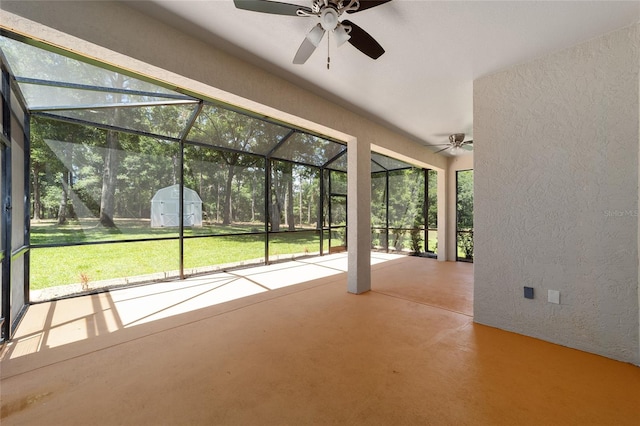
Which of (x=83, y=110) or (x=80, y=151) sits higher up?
(x=83, y=110)

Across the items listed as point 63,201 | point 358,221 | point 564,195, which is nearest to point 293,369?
point 358,221

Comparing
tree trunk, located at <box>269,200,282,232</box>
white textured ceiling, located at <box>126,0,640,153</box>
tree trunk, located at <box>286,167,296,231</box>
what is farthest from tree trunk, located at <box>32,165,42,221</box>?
tree trunk, located at <box>286,167,296,231</box>

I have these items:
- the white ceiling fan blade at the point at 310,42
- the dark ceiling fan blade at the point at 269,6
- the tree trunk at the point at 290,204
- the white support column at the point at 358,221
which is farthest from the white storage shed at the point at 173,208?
the dark ceiling fan blade at the point at 269,6

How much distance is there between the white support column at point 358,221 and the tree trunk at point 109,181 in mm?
3770

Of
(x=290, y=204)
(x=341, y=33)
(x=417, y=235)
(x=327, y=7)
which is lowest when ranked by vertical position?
(x=417, y=235)

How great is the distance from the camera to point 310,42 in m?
2.02

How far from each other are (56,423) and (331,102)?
13.2 feet

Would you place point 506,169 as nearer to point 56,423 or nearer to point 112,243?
point 56,423

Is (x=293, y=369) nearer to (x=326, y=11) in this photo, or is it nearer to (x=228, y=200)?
(x=326, y=11)

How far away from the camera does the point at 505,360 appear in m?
2.26

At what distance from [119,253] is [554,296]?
595cm

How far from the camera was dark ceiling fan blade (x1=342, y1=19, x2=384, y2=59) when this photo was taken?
1.93m

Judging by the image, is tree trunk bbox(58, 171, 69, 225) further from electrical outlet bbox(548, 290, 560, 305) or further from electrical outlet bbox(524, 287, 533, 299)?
electrical outlet bbox(548, 290, 560, 305)

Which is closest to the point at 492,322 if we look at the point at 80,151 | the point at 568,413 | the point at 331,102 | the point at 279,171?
the point at 568,413
